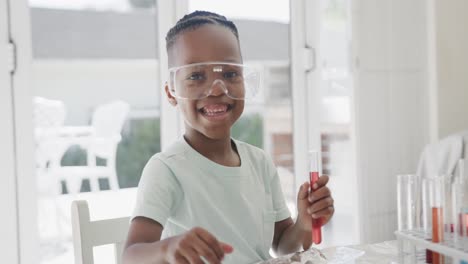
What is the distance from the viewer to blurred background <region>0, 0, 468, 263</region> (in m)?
1.70

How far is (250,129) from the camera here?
213 centimetres

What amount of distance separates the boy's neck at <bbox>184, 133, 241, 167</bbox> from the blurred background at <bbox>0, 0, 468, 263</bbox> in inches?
Answer: 37.3

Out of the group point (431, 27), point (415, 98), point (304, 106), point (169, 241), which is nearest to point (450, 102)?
point (415, 98)

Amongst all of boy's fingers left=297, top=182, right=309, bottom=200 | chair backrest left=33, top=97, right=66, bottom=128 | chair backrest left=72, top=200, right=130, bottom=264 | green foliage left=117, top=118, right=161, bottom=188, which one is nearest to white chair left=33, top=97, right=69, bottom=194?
chair backrest left=33, top=97, right=66, bottom=128

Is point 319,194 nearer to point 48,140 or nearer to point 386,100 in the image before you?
point 48,140

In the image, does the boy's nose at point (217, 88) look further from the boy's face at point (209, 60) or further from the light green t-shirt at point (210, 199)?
the light green t-shirt at point (210, 199)

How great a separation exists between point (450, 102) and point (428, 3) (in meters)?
0.48

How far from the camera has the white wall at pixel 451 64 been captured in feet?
7.97

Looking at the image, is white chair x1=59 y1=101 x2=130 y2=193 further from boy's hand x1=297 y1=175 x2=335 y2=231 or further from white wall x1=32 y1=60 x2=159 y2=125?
boy's hand x1=297 y1=175 x2=335 y2=231

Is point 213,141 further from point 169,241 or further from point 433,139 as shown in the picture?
point 433,139

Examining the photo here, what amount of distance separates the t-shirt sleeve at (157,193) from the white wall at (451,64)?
6.24 feet

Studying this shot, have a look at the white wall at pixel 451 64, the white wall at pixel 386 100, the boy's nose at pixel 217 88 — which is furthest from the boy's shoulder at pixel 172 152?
the white wall at pixel 451 64

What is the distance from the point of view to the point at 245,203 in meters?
0.92

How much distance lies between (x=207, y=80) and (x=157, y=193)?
0.20m
